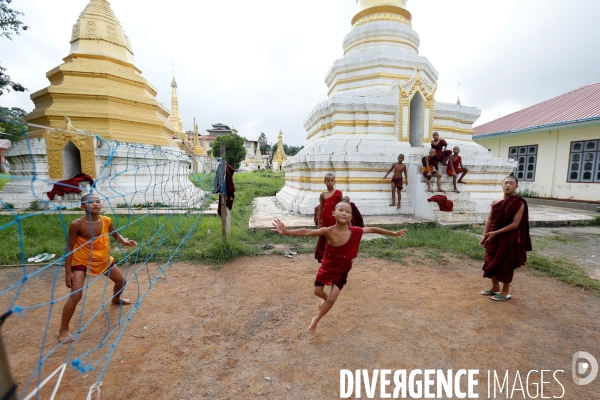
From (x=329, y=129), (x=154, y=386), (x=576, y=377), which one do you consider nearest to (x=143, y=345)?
(x=154, y=386)

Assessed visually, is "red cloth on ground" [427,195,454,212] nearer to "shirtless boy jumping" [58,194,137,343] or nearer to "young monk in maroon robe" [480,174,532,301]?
"young monk in maroon robe" [480,174,532,301]

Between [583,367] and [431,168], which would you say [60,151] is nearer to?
[431,168]

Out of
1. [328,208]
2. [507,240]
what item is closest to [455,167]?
[507,240]

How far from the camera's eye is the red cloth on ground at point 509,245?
3941 millimetres

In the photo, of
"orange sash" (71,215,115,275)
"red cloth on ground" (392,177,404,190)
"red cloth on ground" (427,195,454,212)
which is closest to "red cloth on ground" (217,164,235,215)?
"orange sash" (71,215,115,275)

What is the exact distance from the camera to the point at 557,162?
46.4 ft

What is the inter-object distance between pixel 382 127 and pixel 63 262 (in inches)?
362

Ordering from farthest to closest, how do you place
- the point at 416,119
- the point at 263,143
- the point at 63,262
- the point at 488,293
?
the point at 263,143 < the point at 416,119 < the point at 63,262 < the point at 488,293

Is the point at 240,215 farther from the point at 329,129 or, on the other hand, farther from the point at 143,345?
the point at 143,345

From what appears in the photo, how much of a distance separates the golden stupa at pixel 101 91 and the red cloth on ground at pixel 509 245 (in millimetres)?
11812

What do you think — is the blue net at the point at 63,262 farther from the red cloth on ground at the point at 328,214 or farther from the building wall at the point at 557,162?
the building wall at the point at 557,162

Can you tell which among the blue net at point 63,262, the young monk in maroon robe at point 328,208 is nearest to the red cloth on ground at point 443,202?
the young monk in maroon robe at point 328,208

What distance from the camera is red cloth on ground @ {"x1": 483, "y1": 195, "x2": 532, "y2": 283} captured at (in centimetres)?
394

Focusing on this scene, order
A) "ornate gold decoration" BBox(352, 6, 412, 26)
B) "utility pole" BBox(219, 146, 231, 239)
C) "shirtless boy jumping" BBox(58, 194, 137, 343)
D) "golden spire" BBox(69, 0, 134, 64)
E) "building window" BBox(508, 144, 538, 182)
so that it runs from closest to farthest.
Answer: "shirtless boy jumping" BBox(58, 194, 137, 343) → "utility pole" BBox(219, 146, 231, 239) → "golden spire" BBox(69, 0, 134, 64) → "ornate gold decoration" BBox(352, 6, 412, 26) → "building window" BBox(508, 144, 538, 182)
